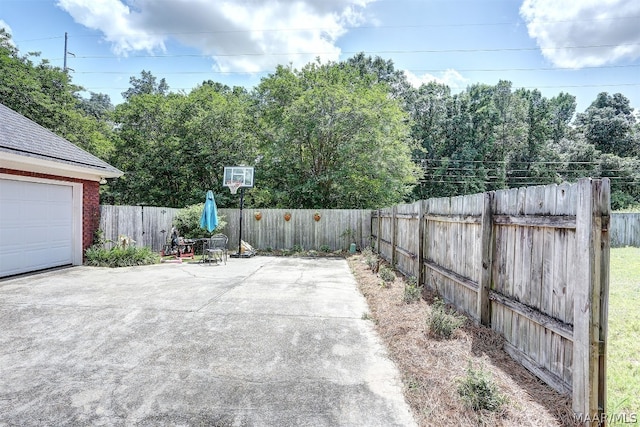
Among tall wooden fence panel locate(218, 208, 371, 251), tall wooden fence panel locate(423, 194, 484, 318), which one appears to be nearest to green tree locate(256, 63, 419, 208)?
tall wooden fence panel locate(218, 208, 371, 251)

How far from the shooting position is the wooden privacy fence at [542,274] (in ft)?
7.11

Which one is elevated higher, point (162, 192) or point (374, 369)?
point (162, 192)

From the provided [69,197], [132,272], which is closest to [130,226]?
[69,197]

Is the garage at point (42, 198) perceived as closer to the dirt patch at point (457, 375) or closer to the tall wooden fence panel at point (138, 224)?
the tall wooden fence panel at point (138, 224)

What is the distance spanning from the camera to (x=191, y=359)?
11.6 ft

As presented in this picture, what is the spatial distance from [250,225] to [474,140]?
24.9 m

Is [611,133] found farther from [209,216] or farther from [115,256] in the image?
[115,256]

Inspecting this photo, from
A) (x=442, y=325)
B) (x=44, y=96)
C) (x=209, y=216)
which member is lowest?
(x=442, y=325)

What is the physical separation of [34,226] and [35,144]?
200 centimetres

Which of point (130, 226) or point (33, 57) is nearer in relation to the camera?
point (130, 226)

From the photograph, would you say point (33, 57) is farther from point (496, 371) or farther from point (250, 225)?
point (496, 371)

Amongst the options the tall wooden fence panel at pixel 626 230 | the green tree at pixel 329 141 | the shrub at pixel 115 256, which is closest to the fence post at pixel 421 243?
the shrub at pixel 115 256

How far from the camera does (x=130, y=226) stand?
35.6 feet

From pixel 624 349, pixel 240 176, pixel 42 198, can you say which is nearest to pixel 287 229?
pixel 240 176
